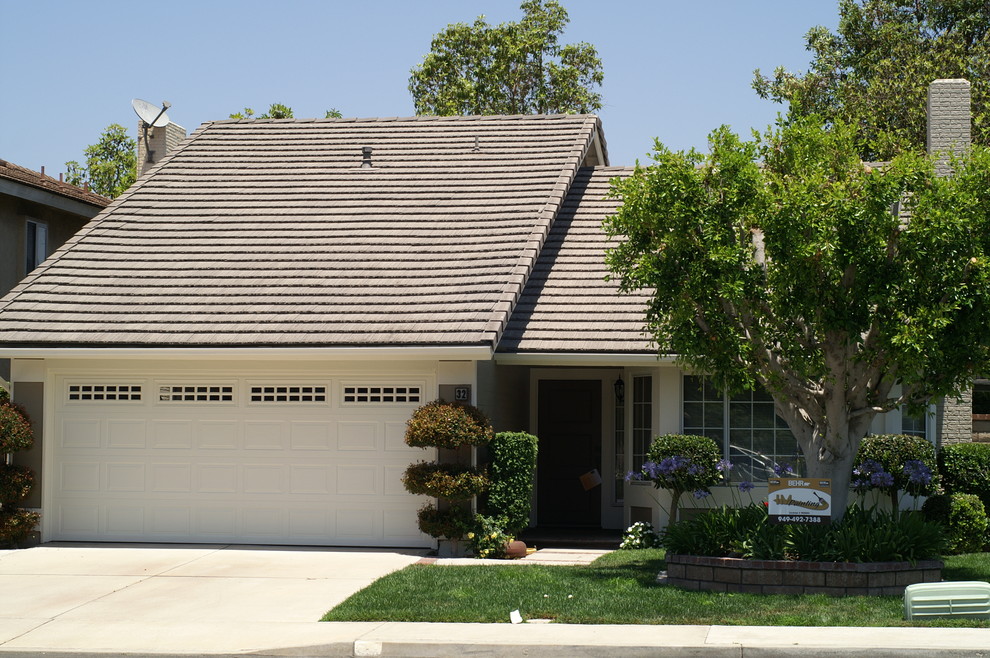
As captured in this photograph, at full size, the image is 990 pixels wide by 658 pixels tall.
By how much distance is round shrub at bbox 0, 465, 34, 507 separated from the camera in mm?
14625

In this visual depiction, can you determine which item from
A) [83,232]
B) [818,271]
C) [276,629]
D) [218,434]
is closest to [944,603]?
[818,271]

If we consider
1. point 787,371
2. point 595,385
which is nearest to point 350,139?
point 595,385

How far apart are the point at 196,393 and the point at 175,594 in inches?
167

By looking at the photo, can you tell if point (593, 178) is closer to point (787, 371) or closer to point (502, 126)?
point (502, 126)

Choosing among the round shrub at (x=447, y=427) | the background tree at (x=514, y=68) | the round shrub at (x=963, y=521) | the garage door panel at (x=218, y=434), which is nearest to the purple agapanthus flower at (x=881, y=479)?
the round shrub at (x=963, y=521)

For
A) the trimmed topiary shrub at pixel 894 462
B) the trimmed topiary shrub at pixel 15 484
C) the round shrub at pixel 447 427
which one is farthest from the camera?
the trimmed topiary shrub at pixel 15 484

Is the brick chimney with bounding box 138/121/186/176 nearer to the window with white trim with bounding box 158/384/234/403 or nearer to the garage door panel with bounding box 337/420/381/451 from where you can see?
the window with white trim with bounding box 158/384/234/403

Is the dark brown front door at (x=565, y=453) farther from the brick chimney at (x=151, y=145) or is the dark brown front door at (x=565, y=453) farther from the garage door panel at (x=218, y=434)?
the brick chimney at (x=151, y=145)

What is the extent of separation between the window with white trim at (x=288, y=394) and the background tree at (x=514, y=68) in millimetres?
21498

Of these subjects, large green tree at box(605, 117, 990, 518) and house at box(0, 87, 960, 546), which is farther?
house at box(0, 87, 960, 546)

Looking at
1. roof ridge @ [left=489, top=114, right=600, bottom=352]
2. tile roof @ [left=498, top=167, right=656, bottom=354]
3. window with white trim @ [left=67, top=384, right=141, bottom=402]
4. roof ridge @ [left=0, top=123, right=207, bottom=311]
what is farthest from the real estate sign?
roof ridge @ [left=0, top=123, right=207, bottom=311]

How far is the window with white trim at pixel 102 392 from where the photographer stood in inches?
606

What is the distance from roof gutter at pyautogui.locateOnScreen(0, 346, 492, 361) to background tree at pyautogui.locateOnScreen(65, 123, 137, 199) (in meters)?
30.4

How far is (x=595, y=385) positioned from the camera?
1792 cm
